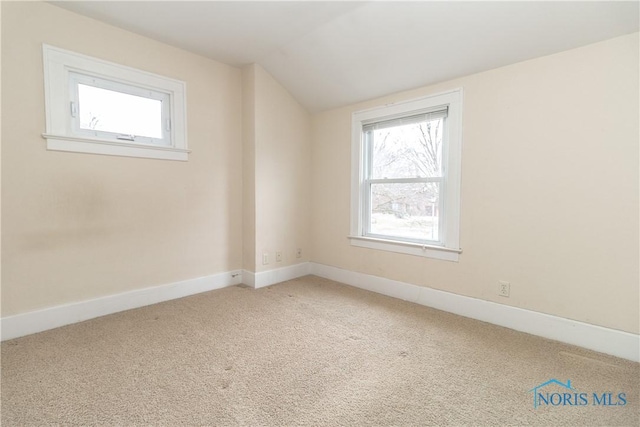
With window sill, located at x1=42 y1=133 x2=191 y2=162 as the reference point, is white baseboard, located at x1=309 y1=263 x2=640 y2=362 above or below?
below

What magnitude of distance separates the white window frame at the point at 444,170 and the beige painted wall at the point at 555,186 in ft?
0.23

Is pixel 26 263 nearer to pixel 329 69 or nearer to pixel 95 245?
pixel 95 245

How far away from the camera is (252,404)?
1.46 meters

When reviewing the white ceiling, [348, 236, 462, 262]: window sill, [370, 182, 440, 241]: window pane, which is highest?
the white ceiling

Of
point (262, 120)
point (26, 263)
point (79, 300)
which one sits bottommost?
point (79, 300)

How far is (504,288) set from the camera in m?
2.38

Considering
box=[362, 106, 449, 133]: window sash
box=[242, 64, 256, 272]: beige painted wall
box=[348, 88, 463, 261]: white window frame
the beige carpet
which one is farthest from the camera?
box=[242, 64, 256, 272]: beige painted wall

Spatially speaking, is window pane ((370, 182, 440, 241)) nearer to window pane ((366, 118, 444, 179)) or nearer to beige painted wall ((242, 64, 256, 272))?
window pane ((366, 118, 444, 179))

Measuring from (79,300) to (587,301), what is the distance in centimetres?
382

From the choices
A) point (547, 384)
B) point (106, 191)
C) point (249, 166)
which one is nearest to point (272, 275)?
point (249, 166)

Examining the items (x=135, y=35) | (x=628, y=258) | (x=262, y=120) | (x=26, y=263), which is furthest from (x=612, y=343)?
(x=135, y=35)

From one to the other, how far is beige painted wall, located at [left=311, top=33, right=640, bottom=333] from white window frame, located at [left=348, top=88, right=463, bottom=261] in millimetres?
69

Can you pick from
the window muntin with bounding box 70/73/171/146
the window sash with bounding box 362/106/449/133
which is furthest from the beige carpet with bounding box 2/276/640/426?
the window sash with bounding box 362/106/449/133

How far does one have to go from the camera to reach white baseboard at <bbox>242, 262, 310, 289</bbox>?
331 centimetres
